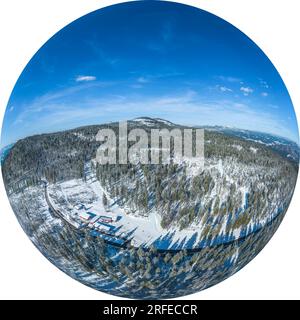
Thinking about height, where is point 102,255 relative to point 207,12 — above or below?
below

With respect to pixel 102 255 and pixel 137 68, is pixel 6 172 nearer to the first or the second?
pixel 102 255

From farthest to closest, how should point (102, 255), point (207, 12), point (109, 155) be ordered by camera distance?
point (207, 12), point (102, 255), point (109, 155)

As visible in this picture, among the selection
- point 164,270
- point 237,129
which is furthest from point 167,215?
point 237,129

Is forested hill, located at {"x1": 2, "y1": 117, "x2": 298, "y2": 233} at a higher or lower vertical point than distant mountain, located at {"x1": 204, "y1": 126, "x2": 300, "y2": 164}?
lower

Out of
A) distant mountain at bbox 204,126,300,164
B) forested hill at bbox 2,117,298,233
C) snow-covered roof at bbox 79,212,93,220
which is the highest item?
distant mountain at bbox 204,126,300,164

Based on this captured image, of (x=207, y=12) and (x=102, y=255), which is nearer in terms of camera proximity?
(x=102, y=255)

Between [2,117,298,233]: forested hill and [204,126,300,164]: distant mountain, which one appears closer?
[2,117,298,233]: forested hill

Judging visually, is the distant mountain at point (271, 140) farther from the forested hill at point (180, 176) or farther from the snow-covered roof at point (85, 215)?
the snow-covered roof at point (85, 215)

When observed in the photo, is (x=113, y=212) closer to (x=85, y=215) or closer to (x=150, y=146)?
(x=85, y=215)

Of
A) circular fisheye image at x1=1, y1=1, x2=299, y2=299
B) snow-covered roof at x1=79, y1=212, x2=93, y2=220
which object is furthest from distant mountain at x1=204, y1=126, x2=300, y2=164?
snow-covered roof at x1=79, y1=212, x2=93, y2=220

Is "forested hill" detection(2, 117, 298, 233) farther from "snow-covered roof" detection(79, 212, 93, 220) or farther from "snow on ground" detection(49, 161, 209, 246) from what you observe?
"snow-covered roof" detection(79, 212, 93, 220)
